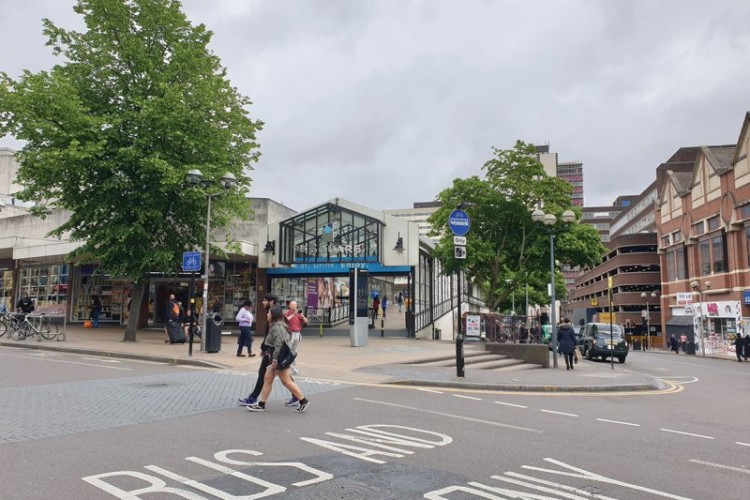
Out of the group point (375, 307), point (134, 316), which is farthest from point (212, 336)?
point (375, 307)

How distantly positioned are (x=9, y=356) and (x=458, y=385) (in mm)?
13354

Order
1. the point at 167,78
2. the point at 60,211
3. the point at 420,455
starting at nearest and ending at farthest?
1. the point at 420,455
2. the point at 167,78
3. the point at 60,211

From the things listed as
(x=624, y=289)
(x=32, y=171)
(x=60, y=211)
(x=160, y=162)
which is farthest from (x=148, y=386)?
(x=624, y=289)

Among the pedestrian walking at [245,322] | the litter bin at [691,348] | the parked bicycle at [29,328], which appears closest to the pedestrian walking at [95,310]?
the parked bicycle at [29,328]

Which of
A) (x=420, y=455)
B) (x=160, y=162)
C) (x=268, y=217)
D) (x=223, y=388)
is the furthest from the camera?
(x=268, y=217)

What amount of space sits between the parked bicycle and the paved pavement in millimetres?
412

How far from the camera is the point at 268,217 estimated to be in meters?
29.8

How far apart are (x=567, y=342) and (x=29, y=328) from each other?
20.4m

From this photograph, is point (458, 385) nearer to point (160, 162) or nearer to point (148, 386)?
point (148, 386)

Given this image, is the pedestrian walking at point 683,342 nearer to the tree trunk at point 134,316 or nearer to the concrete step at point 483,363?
the concrete step at point 483,363

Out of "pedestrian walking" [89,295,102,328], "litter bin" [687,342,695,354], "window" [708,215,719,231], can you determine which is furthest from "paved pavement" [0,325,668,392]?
"window" [708,215,719,231]

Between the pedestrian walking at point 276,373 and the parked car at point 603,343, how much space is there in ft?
66.7

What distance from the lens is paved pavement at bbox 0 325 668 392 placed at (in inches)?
518

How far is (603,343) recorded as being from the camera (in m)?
26.4
